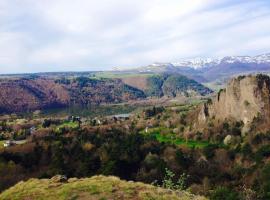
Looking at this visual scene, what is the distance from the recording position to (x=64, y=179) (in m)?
41.0

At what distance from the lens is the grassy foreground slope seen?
3509 centimetres

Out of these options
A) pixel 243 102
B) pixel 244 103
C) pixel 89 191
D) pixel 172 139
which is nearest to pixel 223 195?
pixel 89 191

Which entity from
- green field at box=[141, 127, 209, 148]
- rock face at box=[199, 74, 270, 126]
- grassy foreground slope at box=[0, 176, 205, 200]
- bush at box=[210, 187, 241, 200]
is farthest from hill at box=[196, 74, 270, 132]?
grassy foreground slope at box=[0, 176, 205, 200]

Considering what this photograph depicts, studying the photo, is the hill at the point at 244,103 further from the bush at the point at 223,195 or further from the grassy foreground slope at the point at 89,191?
the grassy foreground slope at the point at 89,191

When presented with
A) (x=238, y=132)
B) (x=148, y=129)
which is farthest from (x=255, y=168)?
(x=148, y=129)

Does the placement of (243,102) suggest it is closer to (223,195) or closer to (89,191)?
(223,195)

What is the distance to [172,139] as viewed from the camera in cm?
15725

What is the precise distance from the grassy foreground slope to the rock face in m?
113

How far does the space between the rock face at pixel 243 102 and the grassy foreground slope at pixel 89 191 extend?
371 feet

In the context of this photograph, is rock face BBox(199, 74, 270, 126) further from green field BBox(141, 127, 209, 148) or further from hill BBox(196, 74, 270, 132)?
green field BBox(141, 127, 209, 148)

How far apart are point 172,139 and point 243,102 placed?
25979mm

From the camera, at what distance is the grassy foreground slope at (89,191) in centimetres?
3509

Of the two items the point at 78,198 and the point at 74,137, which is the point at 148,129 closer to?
the point at 74,137

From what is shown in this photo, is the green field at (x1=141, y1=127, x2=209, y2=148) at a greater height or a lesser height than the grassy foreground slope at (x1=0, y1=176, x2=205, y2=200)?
lesser
